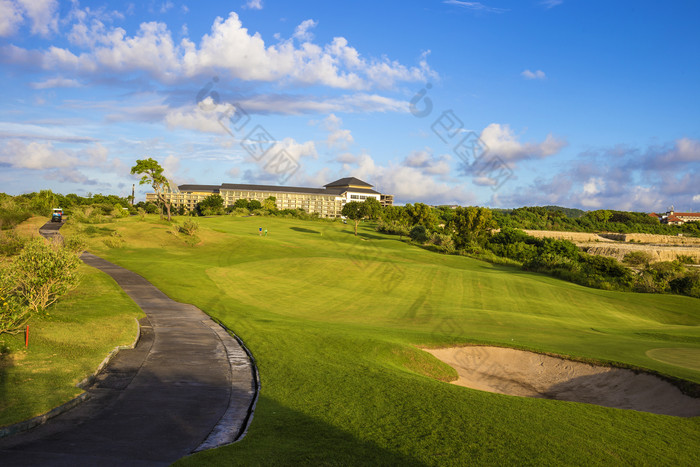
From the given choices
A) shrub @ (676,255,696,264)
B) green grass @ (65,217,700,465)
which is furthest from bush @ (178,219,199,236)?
shrub @ (676,255,696,264)

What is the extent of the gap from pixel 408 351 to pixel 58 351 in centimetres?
1161

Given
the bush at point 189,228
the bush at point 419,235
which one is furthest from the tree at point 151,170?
the bush at point 419,235

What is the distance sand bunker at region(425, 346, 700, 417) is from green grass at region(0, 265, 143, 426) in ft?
38.3

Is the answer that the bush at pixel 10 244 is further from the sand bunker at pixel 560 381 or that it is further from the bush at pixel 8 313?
the sand bunker at pixel 560 381

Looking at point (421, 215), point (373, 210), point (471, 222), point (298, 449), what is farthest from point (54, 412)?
point (373, 210)

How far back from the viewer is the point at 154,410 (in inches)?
396

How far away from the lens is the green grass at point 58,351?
32.1 feet

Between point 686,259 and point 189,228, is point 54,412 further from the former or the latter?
point 686,259

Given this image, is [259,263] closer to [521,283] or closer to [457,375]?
[521,283]

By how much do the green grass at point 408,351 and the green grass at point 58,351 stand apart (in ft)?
14.5

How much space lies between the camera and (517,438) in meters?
8.48

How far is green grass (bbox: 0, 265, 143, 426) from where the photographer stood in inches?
385

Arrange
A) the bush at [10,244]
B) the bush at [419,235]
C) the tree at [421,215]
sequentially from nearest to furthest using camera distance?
the bush at [10,244], the bush at [419,235], the tree at [421,215]

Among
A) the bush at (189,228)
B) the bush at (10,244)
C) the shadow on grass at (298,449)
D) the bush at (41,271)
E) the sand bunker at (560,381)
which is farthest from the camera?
the bush at (189,228)
